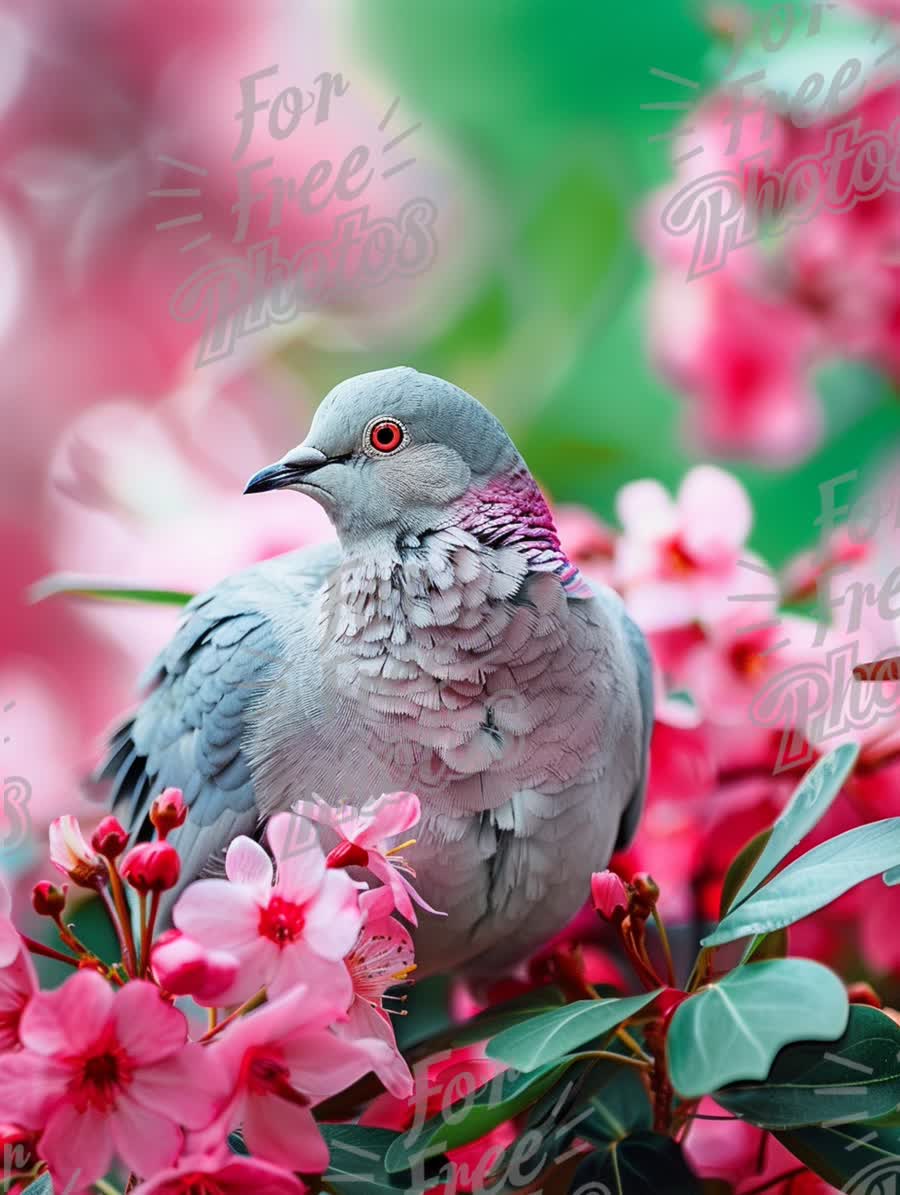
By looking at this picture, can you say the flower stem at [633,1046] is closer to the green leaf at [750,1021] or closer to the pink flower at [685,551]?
the green leaf at [750,1021]

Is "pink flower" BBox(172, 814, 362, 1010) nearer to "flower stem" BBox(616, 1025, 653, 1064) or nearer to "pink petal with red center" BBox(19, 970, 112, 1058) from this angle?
"pink petal with red center" BBox(19, 970, 112, 1058)

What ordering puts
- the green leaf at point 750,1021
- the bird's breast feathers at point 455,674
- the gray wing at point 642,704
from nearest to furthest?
the green leaf at point 750,1021 < the bird's breast feathers at point 455,674 < the gray wing at point 642,704

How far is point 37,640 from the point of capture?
1080 millimetres

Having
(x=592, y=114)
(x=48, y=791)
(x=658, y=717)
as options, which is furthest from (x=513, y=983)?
(x=592, y=114)

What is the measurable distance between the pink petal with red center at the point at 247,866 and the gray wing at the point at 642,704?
30 centimetres

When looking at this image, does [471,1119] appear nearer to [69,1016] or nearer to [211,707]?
[69,1016]

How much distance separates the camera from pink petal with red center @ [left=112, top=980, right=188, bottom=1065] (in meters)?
0.39

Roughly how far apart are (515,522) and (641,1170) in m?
0.30

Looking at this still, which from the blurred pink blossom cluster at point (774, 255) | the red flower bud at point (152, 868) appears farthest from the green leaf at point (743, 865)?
the blurred pink blossom cluster at point (774, 255)

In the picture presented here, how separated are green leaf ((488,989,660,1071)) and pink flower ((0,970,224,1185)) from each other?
11 centimetres

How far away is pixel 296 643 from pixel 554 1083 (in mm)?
268

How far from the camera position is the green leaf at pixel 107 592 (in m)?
0.66

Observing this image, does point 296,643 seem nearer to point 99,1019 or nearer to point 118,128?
point 99,1019

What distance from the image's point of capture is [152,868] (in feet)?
1.38
